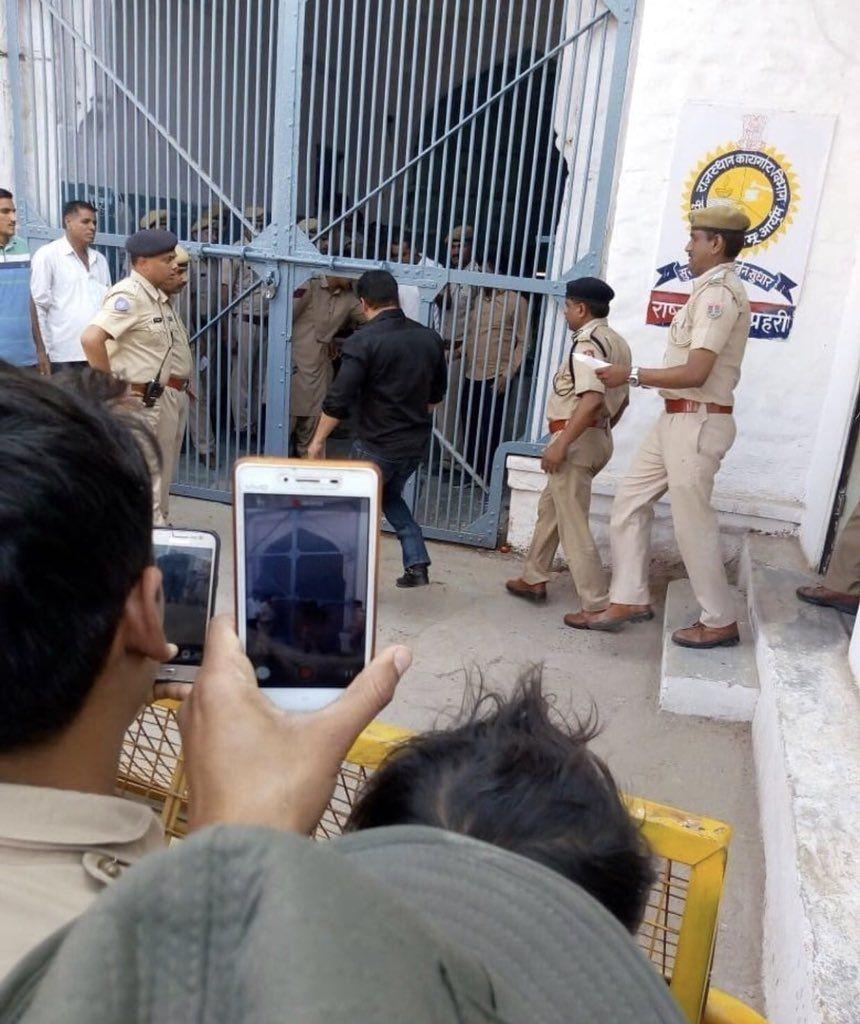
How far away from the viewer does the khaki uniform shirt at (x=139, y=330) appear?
169 inches

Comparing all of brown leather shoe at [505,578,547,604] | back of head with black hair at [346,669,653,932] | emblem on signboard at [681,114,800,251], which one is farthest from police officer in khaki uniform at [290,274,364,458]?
back of head with black hair at [346,669,653,932]

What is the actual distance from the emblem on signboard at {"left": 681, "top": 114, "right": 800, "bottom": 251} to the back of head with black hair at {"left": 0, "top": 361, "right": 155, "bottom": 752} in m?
4.12

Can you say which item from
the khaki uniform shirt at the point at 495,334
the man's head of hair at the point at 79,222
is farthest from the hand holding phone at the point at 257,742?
the man's head of hair at the point at 79,222

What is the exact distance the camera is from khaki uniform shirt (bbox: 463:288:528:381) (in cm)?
503

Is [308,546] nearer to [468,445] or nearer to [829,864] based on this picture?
[829,864]

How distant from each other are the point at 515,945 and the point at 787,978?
5.86ft

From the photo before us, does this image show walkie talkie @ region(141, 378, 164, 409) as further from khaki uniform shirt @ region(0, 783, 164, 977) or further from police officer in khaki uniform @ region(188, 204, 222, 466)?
khaki uniform shirt @ region(0, 783, 164, 977)

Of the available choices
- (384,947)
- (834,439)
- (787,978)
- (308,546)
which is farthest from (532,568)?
(384,947)

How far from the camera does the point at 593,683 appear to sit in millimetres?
3871

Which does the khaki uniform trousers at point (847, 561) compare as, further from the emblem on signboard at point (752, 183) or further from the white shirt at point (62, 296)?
the white shirt at point (62, 296)

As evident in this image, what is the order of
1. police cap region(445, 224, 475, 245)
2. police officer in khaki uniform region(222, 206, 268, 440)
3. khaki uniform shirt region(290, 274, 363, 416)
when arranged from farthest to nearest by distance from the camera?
1. khaki uniform shirt region(290, 274, 363, 416)
2. police officer in khaki uniform region(222, 206, 268, 440)
3. police cap region(445, 224, 475, 245)

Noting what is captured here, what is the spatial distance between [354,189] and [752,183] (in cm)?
209

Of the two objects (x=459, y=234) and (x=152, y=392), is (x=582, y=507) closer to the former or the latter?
(x=459, y=234)

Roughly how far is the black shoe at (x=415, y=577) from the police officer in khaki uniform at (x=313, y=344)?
150 centimetres
